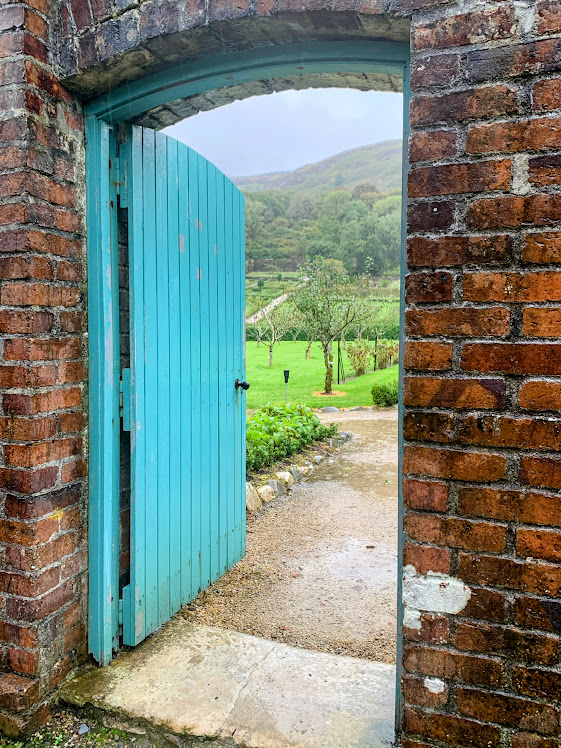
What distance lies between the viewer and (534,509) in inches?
52.4

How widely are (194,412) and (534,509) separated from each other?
5.75 feet

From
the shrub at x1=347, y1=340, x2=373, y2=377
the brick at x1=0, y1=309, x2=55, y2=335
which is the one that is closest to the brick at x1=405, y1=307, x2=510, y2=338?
the brick at x1=0, y1=309, x2=55, y2=335

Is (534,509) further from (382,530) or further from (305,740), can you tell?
(382,530)

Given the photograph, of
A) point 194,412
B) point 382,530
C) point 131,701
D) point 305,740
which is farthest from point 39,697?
point 382,530

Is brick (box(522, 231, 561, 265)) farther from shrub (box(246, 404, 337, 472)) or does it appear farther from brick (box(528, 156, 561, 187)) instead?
shrub (box(246, 404, 337, 472))

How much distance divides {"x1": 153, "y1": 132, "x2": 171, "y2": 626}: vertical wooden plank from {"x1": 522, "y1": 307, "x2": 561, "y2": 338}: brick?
1578 millimetres

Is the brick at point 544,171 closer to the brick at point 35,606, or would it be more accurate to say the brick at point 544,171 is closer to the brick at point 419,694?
the brick at point 419,694

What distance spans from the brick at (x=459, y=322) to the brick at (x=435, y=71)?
23.7 inches

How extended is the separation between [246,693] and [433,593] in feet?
3.19

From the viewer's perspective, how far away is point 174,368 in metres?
2.51

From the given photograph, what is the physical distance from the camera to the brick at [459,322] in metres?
1.35

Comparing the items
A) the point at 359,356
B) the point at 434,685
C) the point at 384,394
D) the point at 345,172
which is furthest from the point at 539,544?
the point at 345,172

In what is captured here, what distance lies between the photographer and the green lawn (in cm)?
1256

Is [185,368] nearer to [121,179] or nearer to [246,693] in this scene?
[121,179]
